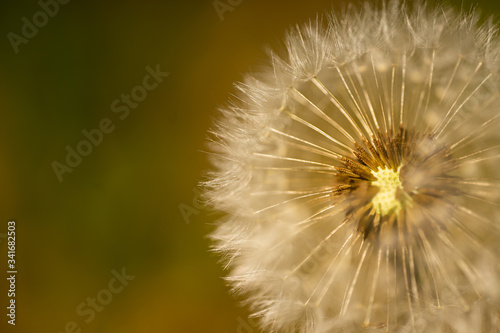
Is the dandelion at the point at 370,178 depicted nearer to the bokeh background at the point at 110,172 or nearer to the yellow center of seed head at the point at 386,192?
the yellow center of seed head at the point at 386,192

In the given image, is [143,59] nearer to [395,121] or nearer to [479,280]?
[395,121]

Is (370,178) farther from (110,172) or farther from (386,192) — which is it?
(110,172)

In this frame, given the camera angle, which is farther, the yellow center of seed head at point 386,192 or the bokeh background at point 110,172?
the bokeh background at point 110,172

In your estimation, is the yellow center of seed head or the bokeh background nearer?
the yellow center of seed head

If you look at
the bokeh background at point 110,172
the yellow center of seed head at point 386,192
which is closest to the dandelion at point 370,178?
the yellow center of seed head at point 386,192

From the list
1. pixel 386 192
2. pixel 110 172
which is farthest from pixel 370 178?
pixel 110 172

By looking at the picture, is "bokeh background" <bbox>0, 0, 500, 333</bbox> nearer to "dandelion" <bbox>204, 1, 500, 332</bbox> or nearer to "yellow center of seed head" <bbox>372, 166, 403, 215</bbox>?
"dandelion" <bbox>204, 1, 500, 332</bbox>

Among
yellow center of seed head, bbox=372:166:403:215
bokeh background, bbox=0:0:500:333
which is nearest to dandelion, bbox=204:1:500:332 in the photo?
yellow center of seed head, bbox=372:166:403:215
